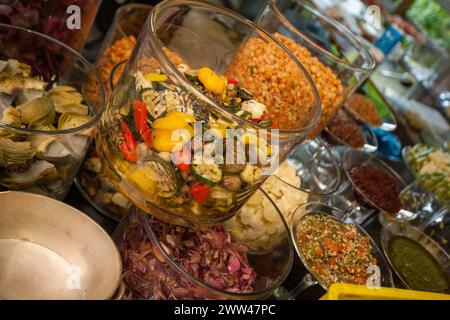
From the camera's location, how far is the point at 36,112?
670 mm

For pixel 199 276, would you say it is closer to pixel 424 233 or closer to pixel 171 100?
pixel 171 100

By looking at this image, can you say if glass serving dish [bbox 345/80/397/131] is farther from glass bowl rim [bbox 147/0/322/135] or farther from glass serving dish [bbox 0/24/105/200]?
glass serving dish [bbox 0/24/105/200]

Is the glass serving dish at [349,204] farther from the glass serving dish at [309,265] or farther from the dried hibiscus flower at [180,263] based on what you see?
the dried hibiscus flower at [180,263]

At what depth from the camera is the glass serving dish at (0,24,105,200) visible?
Result: 0.62 meters

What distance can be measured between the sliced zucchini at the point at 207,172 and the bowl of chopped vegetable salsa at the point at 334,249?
31 centimetres

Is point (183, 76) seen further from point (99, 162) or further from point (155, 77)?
point (99, 162)

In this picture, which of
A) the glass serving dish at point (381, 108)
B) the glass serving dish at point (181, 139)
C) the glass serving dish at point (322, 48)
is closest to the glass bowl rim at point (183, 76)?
the glass serving dish at point (181, 139)

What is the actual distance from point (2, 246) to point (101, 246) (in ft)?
0.43

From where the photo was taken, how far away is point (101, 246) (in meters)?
0.61

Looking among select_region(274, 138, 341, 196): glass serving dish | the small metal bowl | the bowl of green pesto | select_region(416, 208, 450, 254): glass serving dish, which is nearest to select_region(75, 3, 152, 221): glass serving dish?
the small metal bowl

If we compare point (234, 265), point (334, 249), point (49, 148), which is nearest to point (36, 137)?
point (49, 148)

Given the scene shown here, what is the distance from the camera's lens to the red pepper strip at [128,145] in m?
0.57

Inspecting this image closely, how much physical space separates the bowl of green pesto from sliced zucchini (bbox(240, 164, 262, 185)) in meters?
0.53

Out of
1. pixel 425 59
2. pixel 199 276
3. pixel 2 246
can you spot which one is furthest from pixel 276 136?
pixel 425 59
